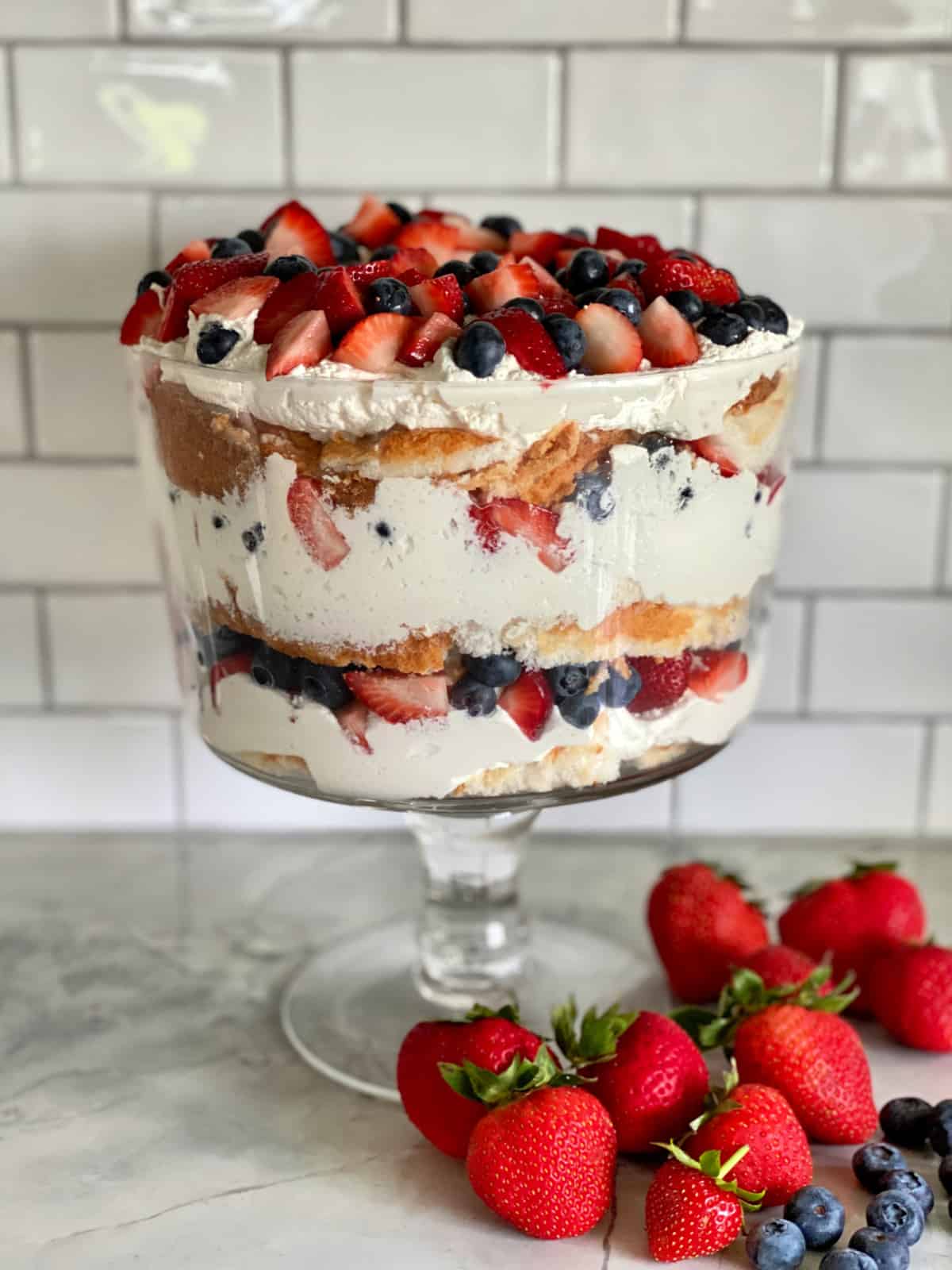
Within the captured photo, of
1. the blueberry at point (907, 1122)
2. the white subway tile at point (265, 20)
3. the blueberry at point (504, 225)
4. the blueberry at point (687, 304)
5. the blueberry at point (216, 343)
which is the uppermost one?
the white subway tile at point (265, 20)

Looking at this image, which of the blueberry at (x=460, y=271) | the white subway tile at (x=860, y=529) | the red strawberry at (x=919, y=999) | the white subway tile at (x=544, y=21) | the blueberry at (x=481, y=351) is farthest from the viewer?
the white subway tile at (x=860, y=529)

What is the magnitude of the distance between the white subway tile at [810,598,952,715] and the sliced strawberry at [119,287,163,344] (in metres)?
0.62

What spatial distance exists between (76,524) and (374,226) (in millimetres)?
391

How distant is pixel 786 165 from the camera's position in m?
1.11

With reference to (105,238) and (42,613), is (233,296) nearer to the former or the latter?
(105,238)

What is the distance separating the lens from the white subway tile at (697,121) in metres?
1.08

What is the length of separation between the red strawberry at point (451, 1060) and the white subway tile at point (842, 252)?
2.05 ft

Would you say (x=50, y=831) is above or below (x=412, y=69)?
below

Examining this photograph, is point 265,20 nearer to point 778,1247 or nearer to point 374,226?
point 374,226

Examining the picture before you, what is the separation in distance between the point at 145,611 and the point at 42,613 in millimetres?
87

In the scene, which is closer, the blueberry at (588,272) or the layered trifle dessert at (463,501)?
the layered trifle dessert at (463,501)

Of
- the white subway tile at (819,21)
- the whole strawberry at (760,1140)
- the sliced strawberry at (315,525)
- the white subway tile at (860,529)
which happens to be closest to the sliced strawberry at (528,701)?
the sliced strawberry at (315,525)

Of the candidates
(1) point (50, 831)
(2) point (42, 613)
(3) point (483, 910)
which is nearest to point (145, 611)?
(2) point (42, 613)

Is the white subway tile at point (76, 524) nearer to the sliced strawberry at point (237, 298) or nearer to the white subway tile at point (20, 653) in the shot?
the white subway tile at point (20, 653)
